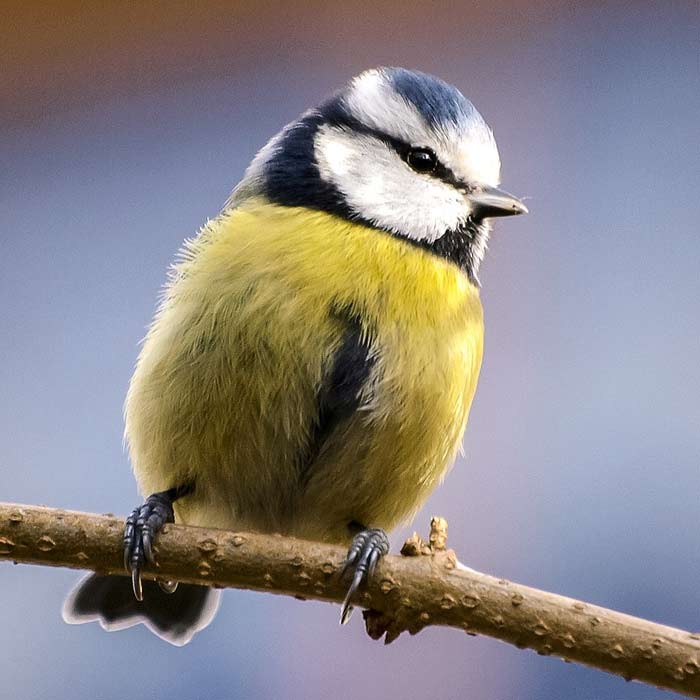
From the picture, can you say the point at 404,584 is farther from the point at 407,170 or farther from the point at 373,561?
the point at 407,170

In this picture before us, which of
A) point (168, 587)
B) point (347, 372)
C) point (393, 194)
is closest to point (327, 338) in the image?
point (347, 372)

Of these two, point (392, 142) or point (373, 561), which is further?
point (392, 142)

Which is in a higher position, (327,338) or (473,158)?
(473,158)

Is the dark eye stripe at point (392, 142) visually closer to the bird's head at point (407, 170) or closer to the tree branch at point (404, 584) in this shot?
the bird's head at point (407, 170)

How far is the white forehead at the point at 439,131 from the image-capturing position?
121 centimetres

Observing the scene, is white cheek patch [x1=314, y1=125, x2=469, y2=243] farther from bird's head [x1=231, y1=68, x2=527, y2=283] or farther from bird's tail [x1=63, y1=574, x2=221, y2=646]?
bird's tail [x1=63, y1=574, x2=221, y2=646]

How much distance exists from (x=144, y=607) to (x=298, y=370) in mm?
412

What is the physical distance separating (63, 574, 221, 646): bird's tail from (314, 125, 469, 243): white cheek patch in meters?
0.52

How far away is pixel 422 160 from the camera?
1.22m

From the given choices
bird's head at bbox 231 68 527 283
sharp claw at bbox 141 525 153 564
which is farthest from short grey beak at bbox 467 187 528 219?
sharp claw at bbox 141 525 153 564

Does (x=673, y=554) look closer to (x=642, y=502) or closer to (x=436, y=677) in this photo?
(x=642, y=502)

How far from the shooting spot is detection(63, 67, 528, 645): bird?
111cm

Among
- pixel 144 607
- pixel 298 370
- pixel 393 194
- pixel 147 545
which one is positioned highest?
pixel 393 194

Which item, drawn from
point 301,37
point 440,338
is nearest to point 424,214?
point 440,338
